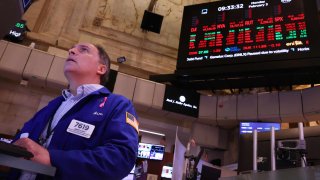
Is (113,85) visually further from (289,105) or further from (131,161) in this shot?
(131,161)

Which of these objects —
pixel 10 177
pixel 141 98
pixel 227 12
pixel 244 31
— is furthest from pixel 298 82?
pixel 10 177

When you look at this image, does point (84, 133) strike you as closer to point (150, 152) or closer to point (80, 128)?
point (80, 128)

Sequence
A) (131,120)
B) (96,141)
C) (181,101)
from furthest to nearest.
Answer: (181,101), (131,120), (96,141)

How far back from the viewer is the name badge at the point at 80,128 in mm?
1066

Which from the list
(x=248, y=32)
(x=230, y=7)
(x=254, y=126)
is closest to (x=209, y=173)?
(x=254, y=126)

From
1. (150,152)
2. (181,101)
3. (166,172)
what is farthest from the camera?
(181,101)

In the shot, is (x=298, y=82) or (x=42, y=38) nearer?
(x=298, y=82)

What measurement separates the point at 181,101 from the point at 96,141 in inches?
186

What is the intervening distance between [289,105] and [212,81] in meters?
1.43

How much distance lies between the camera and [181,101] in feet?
18.9

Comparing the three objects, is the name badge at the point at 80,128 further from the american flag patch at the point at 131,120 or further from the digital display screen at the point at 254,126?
the digital display screen at the point at 254,126

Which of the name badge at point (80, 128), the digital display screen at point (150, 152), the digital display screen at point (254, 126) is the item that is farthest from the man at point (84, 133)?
the digital display screen at point (254, 126)

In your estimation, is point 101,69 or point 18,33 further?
point 18,33

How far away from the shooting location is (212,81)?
5.54 metres
